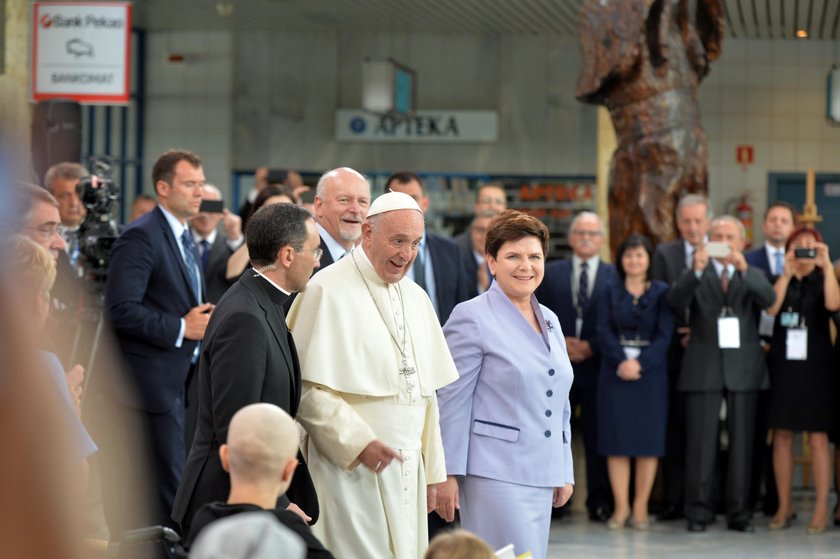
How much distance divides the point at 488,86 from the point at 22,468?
52.4 ft

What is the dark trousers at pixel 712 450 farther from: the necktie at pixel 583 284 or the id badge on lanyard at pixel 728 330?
the necktie at pixel 583 284

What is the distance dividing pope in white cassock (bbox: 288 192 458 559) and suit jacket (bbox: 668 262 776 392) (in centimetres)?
366

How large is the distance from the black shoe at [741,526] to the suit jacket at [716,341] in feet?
2.59

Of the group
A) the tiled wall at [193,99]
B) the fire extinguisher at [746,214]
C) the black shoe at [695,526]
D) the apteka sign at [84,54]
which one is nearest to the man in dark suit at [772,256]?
the black shoe at [695,526]

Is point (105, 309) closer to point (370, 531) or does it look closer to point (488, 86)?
point (370, 531)

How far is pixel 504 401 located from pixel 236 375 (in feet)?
3.71

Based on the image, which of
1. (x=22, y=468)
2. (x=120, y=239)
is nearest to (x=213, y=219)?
(x=120, y=239)

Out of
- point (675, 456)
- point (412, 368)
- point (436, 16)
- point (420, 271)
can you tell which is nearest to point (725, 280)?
point (675, 456)

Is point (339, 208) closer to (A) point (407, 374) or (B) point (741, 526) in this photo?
(A) point (407, 374)

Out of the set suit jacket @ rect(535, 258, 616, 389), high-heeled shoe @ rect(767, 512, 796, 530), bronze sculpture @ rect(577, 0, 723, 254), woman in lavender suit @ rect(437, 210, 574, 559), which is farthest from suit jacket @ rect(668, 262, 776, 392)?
woman in lavender suit @ rect(437, 210, 574, 559)

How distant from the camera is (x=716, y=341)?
7.33 metres

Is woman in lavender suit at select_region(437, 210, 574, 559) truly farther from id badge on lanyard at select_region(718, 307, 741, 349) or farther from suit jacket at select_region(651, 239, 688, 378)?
suit jacket at select_region(651, 239, 688, 378)

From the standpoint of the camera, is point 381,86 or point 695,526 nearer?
point 695,526

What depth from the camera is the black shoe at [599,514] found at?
768cm
